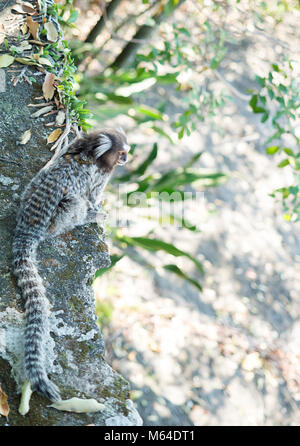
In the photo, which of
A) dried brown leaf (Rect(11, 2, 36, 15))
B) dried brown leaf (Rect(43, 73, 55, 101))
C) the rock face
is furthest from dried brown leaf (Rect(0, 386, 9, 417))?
dried brown leaf (Rect(11, 2, 36, 15))

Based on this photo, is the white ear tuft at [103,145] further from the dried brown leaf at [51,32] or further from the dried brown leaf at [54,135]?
the dried brown leaf at [51,32]

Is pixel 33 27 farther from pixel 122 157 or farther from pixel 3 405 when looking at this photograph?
pixel 3 405

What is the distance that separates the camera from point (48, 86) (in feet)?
7.25

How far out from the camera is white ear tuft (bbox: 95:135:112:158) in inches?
84.1

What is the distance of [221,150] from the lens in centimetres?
579

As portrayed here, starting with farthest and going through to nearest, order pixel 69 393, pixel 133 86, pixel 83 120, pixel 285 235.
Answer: pixel 285 235 < pixel 133 86 < pixel 83 120 < pixel 69 393

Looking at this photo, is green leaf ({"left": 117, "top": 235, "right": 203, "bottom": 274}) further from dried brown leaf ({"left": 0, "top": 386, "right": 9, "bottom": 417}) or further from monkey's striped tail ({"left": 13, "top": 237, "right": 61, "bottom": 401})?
dried brown leaf ({"left": 0, "top": 386, "right": 9, "bottom": 417})

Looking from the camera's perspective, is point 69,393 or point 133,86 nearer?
point 69,393

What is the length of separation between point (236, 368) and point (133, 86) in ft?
8.64

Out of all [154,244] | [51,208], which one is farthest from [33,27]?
[154,244]

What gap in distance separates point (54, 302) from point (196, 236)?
3394mm

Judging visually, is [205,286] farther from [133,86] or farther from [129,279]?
[133,86]

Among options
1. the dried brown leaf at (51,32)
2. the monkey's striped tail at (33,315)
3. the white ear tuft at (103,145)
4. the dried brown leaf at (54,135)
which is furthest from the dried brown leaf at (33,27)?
the monkey's striped tail at (33,315)

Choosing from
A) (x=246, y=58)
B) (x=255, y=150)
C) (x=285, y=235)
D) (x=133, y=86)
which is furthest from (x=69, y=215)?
(x=246, y=58)
